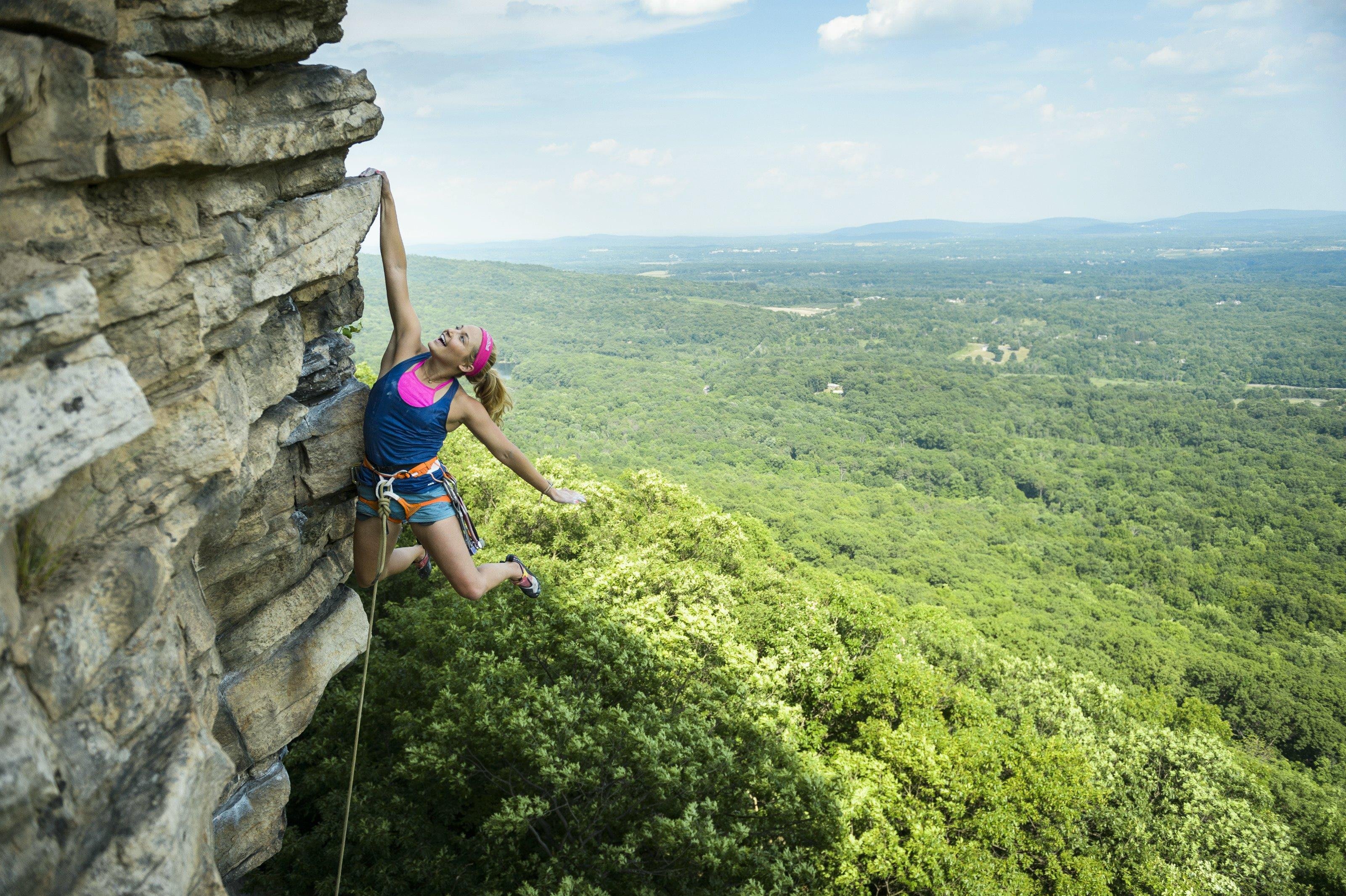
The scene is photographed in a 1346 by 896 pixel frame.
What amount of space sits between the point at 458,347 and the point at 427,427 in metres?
0.72

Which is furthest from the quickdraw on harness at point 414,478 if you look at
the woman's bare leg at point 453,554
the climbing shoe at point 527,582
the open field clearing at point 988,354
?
the open field clearing at point 988,354

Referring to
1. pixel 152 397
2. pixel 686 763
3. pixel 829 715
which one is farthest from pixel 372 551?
pixel 829 715

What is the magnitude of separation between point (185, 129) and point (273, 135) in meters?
1.11

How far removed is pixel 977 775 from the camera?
43.0ft

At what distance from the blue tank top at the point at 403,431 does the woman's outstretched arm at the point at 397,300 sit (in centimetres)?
18

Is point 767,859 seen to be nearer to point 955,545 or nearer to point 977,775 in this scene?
point 977,775

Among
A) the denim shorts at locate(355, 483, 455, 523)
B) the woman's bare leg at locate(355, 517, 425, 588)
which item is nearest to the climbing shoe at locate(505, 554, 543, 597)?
the woman's bare leg at locate(355, 517, 425, 588)

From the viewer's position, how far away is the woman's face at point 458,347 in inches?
226

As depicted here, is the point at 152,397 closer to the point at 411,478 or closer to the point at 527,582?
the point at 411,478

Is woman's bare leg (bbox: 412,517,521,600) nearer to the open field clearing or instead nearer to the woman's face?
the woman's face

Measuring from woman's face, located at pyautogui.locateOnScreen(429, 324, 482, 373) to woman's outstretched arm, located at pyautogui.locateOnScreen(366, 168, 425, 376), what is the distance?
1.12 feet

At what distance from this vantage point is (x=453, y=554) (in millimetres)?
6156

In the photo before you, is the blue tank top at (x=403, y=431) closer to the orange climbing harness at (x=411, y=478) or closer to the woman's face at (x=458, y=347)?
the orange climbing harness at (x=411, y=478)

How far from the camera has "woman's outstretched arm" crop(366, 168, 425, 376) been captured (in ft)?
19.8
